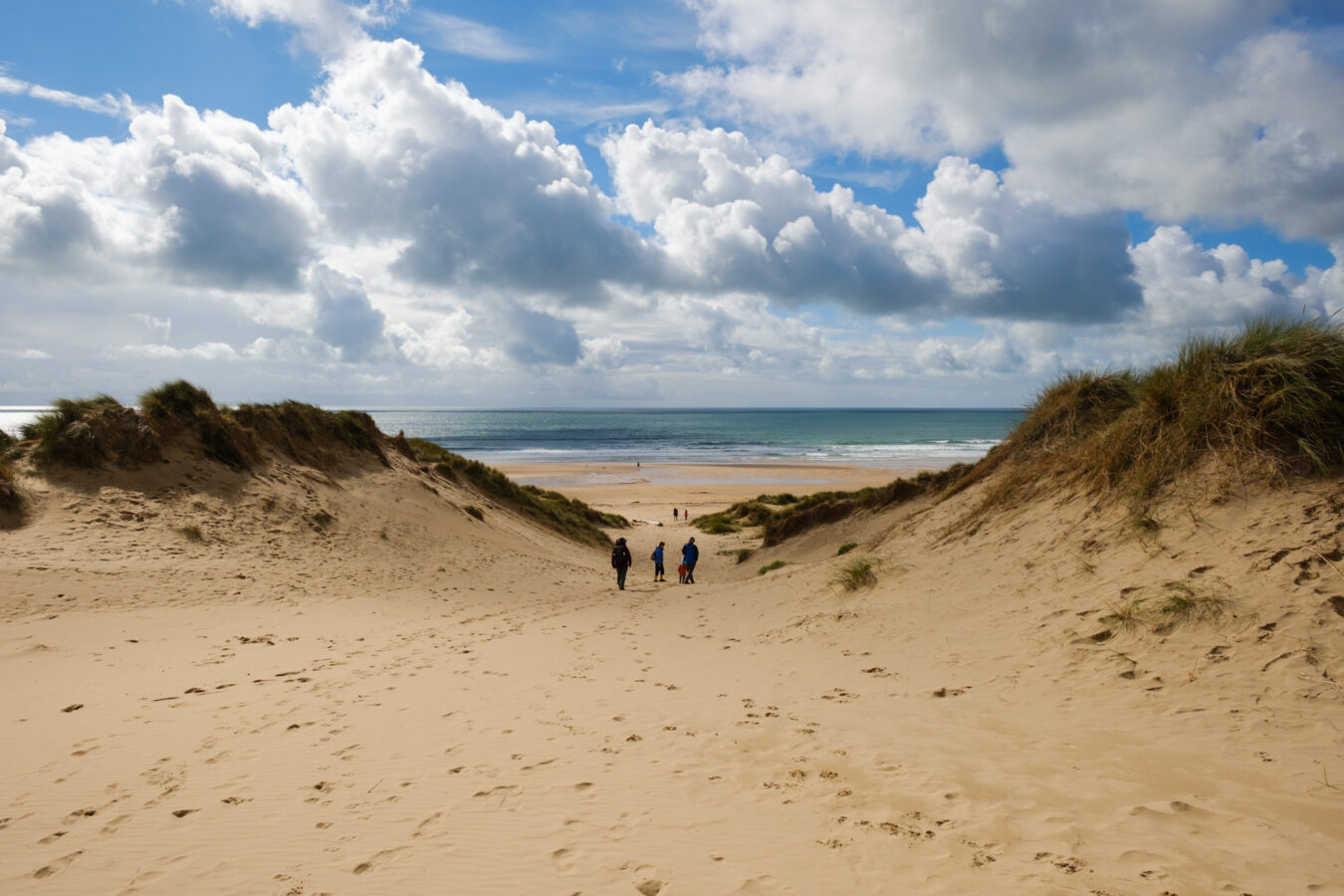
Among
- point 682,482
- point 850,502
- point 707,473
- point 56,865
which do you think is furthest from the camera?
point 707,473

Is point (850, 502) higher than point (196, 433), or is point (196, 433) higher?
point (196, 433)

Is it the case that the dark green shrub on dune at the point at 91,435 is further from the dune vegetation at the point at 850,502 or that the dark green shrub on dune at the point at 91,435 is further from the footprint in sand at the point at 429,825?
the dune vegetation at the point at 850,502

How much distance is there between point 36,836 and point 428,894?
281cm

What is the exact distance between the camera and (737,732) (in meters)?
5.89

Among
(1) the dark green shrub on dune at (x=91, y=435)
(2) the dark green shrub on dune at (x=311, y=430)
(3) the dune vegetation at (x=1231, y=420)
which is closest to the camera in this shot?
(3) the dune vegetation at (x=1231, y=420)

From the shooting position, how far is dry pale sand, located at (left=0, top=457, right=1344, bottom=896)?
385cm

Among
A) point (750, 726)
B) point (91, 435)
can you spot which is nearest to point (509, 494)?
point (91, 435)

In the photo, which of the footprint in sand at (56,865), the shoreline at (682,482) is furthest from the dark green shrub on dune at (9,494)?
the shoreline at (682,482)

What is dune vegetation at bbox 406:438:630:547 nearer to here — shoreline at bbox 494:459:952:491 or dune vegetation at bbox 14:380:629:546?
dune vegetation at bbox 14:380:629:546

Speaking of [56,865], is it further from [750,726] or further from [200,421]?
[200,421]

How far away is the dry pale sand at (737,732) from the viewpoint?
3.85 meters

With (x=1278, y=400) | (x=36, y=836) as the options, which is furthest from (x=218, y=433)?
(x=1278, y=400)

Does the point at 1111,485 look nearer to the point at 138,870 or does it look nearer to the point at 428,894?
the point at 428,894

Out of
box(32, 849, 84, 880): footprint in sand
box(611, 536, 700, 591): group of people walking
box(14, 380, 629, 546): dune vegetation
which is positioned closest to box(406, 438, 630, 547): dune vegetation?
box(14, 380, 629, 546): dune vegetation
